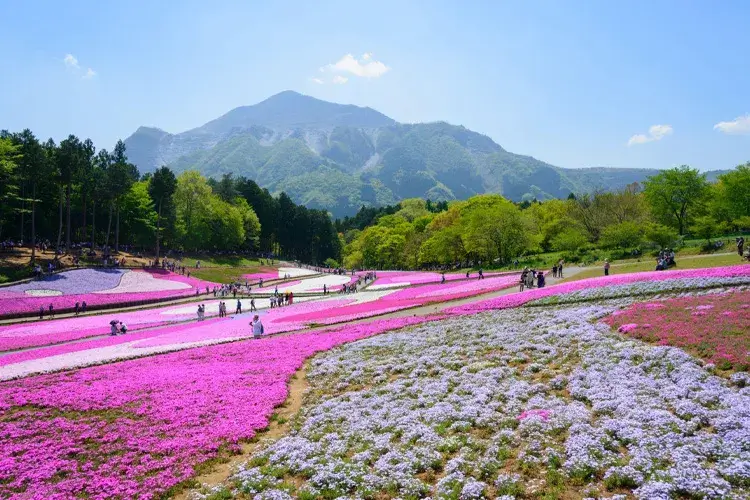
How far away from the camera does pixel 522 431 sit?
1344cm

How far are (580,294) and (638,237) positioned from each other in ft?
128

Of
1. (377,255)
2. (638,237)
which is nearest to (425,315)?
(638,237)

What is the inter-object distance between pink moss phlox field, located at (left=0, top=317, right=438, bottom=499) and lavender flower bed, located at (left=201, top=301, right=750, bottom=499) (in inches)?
84.2

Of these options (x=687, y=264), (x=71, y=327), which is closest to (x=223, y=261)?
(x=71, y=327)

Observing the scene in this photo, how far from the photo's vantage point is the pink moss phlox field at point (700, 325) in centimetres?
1696

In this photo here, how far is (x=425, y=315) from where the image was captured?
35094 mm

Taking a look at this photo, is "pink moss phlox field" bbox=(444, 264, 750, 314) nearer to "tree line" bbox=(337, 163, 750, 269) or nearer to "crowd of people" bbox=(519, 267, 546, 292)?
"crowd of people" bbox=(519, 267, 546, 292)

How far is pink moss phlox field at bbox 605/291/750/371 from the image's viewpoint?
16964 millimetres

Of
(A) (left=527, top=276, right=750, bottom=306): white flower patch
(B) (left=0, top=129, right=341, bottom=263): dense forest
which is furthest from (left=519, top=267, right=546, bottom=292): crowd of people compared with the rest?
(B) (left=0, top=129, right=341, bottom=263): dense forest

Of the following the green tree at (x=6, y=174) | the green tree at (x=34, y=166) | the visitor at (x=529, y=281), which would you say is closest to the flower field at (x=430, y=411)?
the visitor at (x=529, y=281)

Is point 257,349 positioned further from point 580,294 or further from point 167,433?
point 580,294

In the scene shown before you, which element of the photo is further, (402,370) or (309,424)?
(402,370)

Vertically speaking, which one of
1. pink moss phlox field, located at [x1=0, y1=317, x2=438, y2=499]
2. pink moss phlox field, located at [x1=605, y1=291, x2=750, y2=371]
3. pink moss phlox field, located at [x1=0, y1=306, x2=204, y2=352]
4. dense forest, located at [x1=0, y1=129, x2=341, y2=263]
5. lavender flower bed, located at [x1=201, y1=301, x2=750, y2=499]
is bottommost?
pink moss phlox field, located at [x1=0, y1=306, x2=204, y2=352]

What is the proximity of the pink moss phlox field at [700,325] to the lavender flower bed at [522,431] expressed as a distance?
100cm
